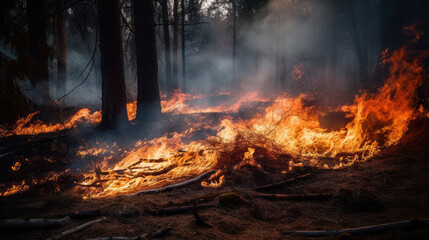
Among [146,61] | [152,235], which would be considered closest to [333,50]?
[146,61]

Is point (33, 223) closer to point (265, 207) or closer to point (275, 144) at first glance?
point (265, 207)

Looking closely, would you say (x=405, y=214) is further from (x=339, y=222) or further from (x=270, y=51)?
(x=270, y=51)

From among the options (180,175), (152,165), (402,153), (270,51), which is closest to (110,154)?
(152,165)

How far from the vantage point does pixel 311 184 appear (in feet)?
14.8

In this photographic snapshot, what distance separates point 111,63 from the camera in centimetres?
731

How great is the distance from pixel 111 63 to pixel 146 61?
4.65ft

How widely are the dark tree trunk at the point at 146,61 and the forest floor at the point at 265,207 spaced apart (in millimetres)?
4487

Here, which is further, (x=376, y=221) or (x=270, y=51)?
(x=270, y=51)

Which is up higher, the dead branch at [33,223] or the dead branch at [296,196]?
the dead branch at [33,223]

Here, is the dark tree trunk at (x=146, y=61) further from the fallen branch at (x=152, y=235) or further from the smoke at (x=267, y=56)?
the fallen branch at (x=152, y=235)

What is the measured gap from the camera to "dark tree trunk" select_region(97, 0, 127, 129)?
7184mm

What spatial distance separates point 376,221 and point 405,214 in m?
0.50

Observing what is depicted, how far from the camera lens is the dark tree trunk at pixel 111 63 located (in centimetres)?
718

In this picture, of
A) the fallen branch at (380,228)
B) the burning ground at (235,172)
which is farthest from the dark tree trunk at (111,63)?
the fallen branch at (380,228)
